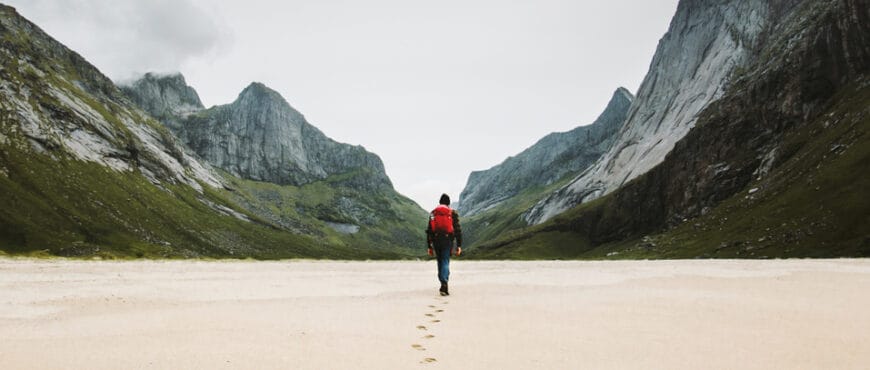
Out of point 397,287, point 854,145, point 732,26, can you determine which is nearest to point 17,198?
point 397,287

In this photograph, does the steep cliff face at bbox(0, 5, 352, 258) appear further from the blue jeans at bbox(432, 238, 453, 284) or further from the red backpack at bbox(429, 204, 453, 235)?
the blue jeans at bbox(432, 238, 453, 284)

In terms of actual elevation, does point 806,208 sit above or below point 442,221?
above

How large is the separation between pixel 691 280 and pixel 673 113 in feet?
660

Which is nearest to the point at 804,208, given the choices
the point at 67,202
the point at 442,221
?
the point at 442,221

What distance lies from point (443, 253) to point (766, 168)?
128 m

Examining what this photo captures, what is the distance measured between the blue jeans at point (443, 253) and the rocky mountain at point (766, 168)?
236ft

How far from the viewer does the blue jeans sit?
54.6ft

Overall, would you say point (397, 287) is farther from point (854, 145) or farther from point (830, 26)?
point (830, 26)

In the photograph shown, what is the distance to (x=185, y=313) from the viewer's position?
37.2 feet

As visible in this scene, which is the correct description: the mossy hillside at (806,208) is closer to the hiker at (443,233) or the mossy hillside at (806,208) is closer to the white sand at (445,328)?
the white sand at (445,328)

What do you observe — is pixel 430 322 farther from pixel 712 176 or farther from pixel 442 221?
pixel 712 176

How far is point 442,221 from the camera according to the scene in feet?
57.6

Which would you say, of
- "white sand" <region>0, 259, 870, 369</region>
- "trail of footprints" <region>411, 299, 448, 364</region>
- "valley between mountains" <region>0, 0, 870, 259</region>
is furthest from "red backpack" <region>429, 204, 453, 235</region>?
"valley between mountains" <region>0, 0, 870, 259</region>

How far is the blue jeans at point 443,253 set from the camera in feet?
54.6
